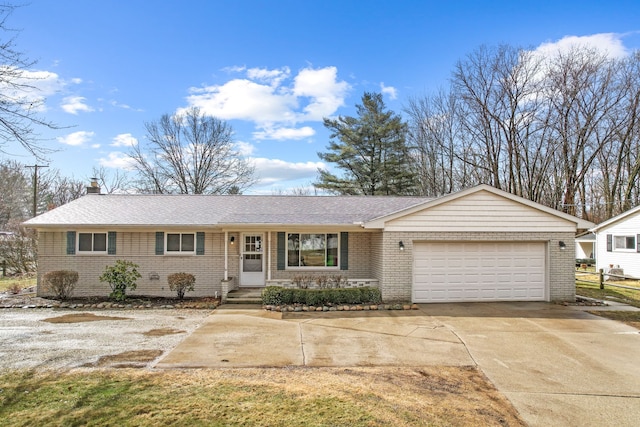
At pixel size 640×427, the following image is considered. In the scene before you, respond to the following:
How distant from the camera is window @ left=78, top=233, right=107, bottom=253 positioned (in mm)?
13521

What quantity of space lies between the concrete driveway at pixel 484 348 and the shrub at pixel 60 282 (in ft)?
19.1

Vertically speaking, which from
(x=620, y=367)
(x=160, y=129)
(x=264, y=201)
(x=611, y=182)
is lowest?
(x=620, y=367)

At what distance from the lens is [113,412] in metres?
4.54

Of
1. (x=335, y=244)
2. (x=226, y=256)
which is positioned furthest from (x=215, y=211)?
(x=335, y=244)

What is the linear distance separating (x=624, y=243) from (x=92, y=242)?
26.0 m

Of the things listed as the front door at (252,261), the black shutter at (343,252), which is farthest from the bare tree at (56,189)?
the black shutter at (343,252)

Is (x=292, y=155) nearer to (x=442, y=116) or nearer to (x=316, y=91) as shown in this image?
(x=316, y=91)

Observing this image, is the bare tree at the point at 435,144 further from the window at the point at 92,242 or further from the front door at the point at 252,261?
the window at the point at 92,242

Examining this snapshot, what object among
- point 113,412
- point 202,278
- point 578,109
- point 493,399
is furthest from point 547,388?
point 578,109

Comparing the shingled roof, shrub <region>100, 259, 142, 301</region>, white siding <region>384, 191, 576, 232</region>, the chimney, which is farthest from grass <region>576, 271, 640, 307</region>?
the chimney

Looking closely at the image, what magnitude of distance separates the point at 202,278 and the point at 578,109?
88.2 feet

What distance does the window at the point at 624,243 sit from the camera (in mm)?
20031

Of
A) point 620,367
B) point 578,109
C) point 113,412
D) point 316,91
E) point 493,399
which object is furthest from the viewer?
point 578,109

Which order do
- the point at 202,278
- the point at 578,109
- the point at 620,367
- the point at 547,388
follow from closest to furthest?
the point at 547,388 → the point at 620,367 → the point at 202,278 → the point at 578,109
